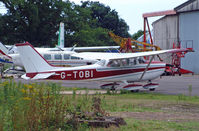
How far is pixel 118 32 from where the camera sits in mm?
100812

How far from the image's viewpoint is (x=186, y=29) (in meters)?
39.3

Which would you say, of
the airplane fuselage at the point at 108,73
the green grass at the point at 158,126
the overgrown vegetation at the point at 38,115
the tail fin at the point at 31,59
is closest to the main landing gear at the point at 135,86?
the airplane fuselage at the point at 108,73

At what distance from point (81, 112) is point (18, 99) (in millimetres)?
1446

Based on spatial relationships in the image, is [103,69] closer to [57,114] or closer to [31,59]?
[31,59]

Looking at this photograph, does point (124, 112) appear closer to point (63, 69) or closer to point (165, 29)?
point (63, 69)

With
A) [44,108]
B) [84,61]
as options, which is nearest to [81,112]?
[44,108]

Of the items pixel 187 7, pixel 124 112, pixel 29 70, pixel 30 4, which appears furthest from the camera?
pixel 30 4

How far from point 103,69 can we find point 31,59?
141 inches

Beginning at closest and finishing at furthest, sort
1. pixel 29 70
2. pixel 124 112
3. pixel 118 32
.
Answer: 1. pixel 124 112
2. pixel 29 70
3. pixel 118 32

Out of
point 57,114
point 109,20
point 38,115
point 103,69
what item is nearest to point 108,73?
point 103,69

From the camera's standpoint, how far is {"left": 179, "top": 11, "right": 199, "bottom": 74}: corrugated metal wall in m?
38.4

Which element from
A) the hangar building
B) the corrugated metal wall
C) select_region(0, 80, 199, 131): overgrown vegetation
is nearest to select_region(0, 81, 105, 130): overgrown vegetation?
select_region(0, 80, 199, 131): overgrown vegetation

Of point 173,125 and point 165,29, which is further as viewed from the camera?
point 165,29

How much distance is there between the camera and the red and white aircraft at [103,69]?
16.2 metres
